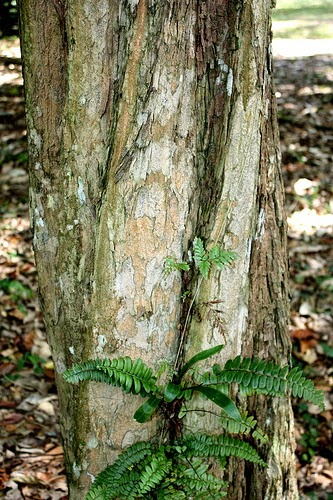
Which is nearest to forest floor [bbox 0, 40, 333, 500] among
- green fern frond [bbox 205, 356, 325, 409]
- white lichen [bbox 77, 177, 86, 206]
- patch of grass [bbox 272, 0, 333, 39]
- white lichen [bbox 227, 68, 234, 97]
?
green fern frond [bbox 205, 356, 325, 409]

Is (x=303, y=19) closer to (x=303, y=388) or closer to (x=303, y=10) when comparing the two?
(x=303, y=10)

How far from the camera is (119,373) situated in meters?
1.79

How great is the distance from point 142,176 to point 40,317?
2.97m

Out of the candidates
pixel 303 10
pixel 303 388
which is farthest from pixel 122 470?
pixel 303 10

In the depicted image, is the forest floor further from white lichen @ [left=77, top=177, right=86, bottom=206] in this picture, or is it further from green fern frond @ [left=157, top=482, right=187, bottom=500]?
white lichen @ [left=77, top=177, right=86, bottom=206]

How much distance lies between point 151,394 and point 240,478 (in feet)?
2.06

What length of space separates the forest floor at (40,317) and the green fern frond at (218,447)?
1454mm

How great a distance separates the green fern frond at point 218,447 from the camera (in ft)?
6.33

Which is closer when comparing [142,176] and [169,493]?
[142,176]

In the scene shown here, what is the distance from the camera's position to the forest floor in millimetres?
3320

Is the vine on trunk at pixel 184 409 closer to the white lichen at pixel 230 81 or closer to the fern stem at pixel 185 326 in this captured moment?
the fern stem at pixel 185 326

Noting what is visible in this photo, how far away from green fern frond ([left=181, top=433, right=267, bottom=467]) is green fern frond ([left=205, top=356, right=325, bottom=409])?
0.22 meters

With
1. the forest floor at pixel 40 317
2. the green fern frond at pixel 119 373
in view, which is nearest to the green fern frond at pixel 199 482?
the green fern frond at pixel 119 373

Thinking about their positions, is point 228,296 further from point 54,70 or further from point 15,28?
point 15,28
